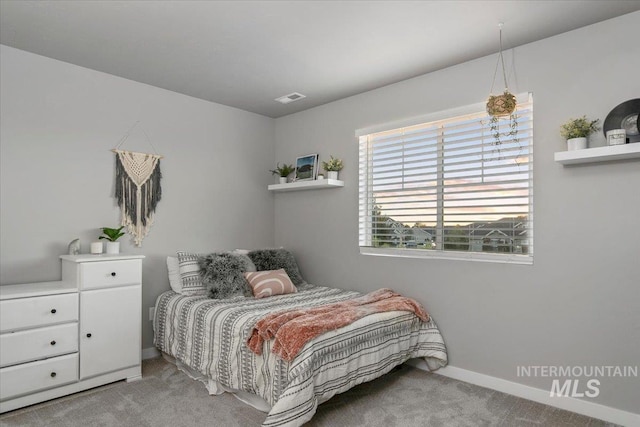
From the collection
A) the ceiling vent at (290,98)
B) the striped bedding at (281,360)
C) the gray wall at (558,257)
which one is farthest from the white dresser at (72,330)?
the gray wall at (558,257)

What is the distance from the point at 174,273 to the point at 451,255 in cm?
242

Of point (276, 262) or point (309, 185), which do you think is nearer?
point (276, 262)

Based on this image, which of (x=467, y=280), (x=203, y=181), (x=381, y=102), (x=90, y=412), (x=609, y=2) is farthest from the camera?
(x=203, y=181)

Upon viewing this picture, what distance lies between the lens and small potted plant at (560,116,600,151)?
242 cm

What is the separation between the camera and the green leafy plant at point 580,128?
2.45 metres

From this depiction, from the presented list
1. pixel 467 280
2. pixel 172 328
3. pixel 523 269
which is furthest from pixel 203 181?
pixel 523 269

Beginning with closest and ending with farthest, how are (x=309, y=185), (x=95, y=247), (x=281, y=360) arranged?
1. (x=281, y=360)
2. (x=95, y=247)
3. (x=309, y=185)

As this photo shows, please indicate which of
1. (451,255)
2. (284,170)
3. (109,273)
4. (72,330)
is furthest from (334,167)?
(72,330)

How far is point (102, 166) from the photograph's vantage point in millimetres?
3314

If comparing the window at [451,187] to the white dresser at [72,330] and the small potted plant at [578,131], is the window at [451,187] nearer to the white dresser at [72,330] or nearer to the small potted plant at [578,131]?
the small potted plant at [578,131]

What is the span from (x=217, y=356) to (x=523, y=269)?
225cm

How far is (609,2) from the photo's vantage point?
88.4 inches

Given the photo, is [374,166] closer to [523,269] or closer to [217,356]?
[523,269]

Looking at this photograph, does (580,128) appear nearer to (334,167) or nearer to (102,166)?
(334,167)
